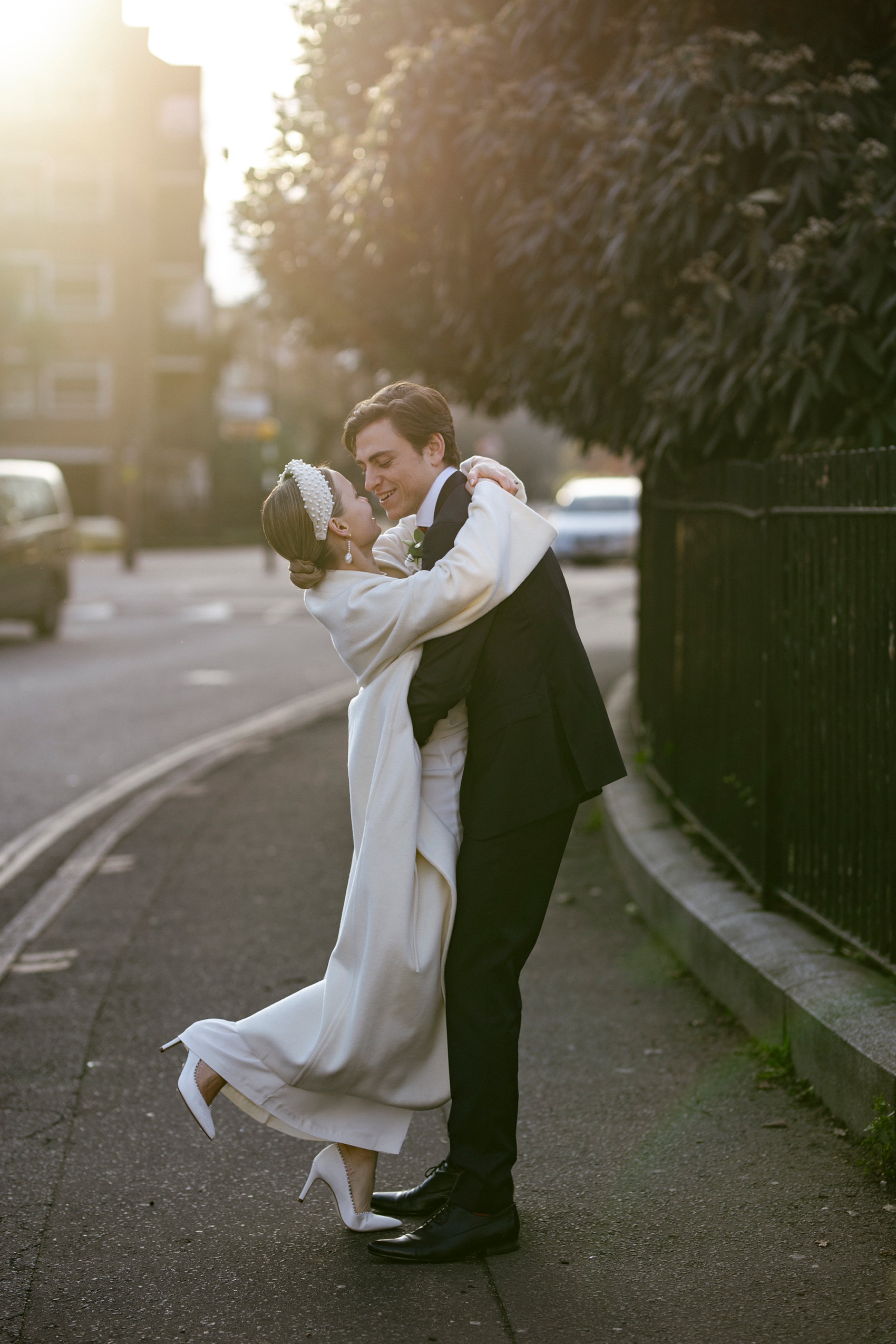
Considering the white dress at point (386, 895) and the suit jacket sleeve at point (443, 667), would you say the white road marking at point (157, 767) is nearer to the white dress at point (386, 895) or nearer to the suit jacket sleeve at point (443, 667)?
the white dress at point (386, 895)

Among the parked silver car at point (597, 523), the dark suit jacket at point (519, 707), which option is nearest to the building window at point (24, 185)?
the parked silver car at point (597, 523)

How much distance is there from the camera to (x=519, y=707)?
10.7ft

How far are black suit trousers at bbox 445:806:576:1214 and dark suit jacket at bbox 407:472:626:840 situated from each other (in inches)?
3.0

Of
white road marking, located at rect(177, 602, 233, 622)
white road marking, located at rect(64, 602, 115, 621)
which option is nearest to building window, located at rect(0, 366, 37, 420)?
white road marking, located at rect(64, 602, 115, 621)

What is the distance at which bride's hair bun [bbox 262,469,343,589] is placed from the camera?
10.6ft

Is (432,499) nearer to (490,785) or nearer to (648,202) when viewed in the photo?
(490,785)

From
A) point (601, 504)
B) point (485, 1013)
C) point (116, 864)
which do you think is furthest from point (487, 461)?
point (601, 504)

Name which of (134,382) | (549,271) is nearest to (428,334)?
(549,271)

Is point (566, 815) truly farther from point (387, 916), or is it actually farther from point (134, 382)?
point (134, 382)

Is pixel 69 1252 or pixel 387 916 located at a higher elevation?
pixel 387 916

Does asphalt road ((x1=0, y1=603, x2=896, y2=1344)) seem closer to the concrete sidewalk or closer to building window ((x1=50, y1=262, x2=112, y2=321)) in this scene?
the concrete sidewalk

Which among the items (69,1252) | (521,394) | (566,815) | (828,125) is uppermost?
(828,125)

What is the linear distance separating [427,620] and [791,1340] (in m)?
1.49

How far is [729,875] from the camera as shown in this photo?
5.75 m
